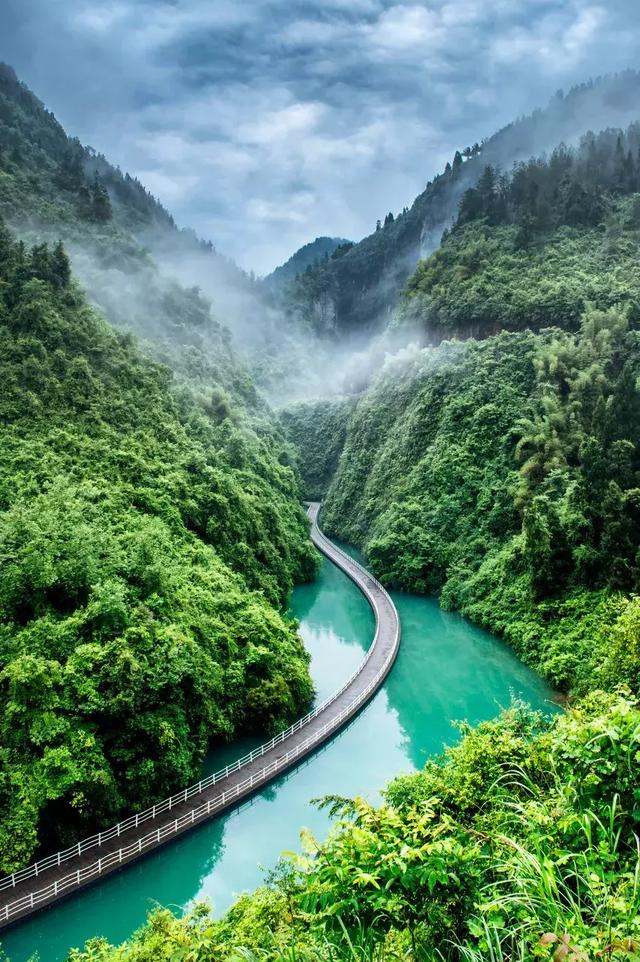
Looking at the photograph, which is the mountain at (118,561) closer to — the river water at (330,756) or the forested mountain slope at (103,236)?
the forested mountain slope at (103,236)

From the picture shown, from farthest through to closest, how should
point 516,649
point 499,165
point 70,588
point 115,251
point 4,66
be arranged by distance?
point 499,165 < point 4,66 < point 115,251 < point 516,649 < point 70,588

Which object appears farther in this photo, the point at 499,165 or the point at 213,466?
the point at 499,165

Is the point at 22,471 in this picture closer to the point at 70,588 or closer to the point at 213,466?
the point at 70,588

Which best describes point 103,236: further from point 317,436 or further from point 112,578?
point 112,578

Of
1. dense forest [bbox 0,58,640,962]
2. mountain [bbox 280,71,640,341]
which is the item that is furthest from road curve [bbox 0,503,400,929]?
mountain [bbox 280,71,640,341]

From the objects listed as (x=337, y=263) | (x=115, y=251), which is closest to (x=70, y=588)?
(x=115, y=251)

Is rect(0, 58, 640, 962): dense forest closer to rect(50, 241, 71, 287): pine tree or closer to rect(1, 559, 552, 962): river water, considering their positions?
rect(50, 241, 71, 287): pine tree

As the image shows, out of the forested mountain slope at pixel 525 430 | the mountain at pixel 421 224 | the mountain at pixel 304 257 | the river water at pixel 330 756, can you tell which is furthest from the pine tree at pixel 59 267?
the mountain at pixel 304 257
